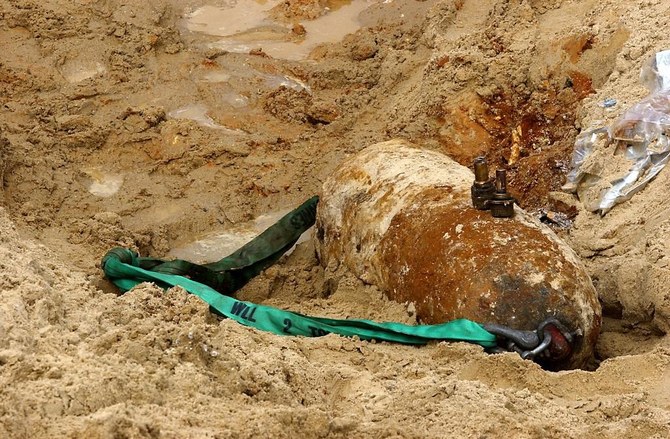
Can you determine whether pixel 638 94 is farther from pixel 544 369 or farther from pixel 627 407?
pixel 627 407

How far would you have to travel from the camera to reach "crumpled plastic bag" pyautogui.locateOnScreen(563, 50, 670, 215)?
3.95 m

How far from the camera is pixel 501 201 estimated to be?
10.6 feet

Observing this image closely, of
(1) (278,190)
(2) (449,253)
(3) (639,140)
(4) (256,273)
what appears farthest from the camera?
(1) (278,190)

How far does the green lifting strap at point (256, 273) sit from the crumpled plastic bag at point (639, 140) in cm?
153

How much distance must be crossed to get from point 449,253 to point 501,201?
1.07 ft

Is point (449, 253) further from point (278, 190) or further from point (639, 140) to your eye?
point (278, 190)

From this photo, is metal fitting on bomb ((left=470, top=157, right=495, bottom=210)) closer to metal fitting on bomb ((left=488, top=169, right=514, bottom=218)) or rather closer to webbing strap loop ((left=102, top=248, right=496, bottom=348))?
metal fitting on bomb ((left=488, top=169, right=514, bottom=218))

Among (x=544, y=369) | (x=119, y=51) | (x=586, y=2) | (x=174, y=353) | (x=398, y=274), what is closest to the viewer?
(x=174, y=353)

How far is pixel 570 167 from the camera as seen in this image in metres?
4.48

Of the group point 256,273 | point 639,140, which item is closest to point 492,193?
point 639,140

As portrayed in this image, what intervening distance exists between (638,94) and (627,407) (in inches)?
103

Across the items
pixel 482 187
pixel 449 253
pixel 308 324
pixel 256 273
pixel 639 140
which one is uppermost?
pixel 482 187

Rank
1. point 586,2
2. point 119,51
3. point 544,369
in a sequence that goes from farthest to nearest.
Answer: point 119,51 → point 586,2 → point 544,369

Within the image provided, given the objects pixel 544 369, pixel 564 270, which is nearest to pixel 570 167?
pixel 564 270
